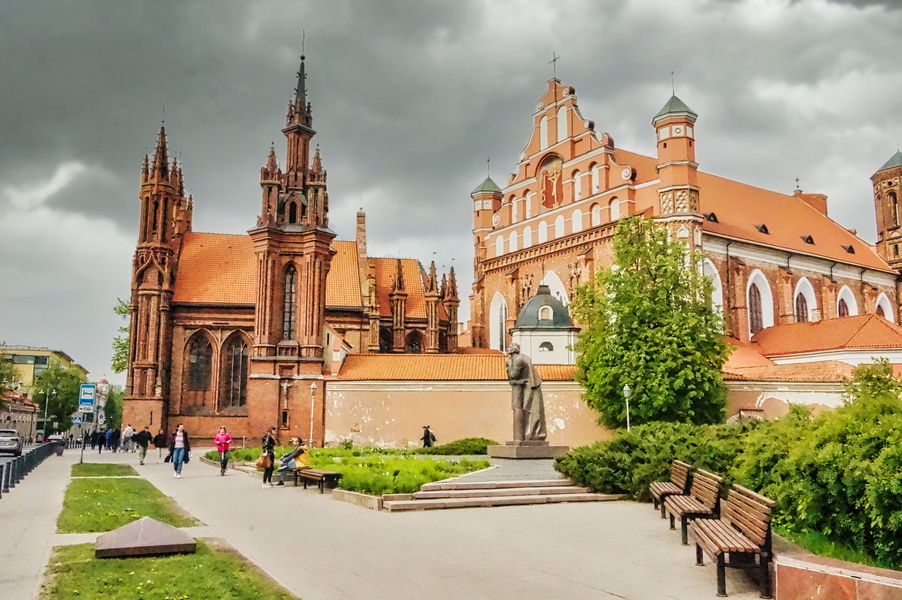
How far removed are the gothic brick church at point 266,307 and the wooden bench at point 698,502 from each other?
989 inches

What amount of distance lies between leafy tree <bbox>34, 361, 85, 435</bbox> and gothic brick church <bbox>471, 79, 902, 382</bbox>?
202ft

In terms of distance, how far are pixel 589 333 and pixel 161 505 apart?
2157 centimetres

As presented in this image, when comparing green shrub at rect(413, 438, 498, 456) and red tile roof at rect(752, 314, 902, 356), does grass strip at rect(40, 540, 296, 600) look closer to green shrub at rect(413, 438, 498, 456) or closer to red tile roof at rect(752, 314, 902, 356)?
green shrub at rect(413, 438, 498, 456)

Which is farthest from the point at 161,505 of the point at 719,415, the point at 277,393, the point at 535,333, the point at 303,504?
the point at 535,333

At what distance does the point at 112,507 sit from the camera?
14.9m

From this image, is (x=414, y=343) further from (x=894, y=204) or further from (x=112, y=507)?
(x=894, y=204)

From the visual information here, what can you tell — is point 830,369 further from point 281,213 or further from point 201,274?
point 201,274

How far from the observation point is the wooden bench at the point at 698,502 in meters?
10.2

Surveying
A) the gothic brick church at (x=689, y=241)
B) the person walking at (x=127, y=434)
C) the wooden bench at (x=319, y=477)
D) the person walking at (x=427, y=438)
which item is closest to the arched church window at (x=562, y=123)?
the gothic brick church at (x=689, y=241)

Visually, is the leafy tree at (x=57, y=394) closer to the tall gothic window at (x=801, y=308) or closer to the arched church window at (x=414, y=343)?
the arched church window at (x=414, y=343)

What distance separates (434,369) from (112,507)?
20898mm

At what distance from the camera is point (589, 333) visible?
3319 centimetres

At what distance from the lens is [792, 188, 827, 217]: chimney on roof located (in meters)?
60.7

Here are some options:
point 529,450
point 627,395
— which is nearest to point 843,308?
point 627,395
